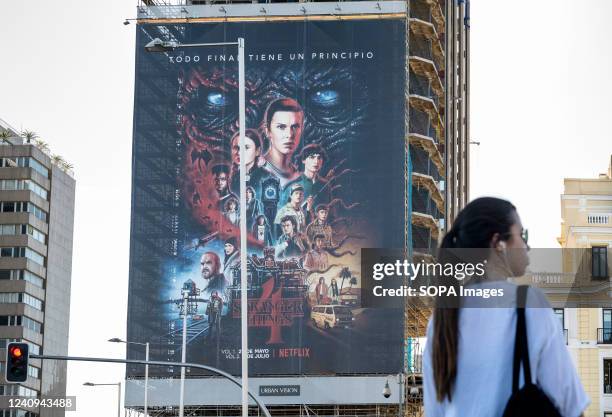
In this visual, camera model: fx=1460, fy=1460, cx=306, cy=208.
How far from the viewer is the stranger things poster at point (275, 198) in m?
73.1

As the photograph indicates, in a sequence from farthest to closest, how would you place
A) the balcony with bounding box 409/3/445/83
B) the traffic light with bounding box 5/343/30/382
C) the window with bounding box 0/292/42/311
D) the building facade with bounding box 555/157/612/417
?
1. the window with bounding box 0/292/42/311
2. the balcony with bounding box 409/3/445/83
3. the building facade with bounding box 555/157/612/417
4. the traffic light with bounding box 5/343/30/382

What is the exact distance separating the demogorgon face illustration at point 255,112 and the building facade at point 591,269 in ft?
51.3

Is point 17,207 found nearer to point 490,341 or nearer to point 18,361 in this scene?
point 18,361

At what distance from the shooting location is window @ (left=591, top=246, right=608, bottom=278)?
59.9 meters

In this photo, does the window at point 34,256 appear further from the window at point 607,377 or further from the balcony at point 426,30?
the window at point 607,377

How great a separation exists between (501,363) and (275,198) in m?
70.9

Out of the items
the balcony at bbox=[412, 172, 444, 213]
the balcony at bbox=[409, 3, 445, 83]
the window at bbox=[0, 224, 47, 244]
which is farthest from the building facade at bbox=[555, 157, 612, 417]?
the window at bbox=[0, 224, 47, 244]

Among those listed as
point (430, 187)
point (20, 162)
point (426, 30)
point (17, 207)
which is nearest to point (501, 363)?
point (430, 187)

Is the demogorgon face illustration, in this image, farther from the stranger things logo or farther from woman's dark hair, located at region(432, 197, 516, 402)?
woman's dark hair, located at region(432, 197, 516, 402)

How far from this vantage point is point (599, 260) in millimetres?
60094

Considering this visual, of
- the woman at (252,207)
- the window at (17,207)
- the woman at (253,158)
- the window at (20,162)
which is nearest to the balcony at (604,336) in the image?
the woman at (252,207)

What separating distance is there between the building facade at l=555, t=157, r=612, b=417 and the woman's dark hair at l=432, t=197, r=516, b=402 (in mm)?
53853

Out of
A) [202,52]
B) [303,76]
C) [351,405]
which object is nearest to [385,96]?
[303,76]

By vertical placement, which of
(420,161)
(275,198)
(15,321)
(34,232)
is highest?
(34,232)
